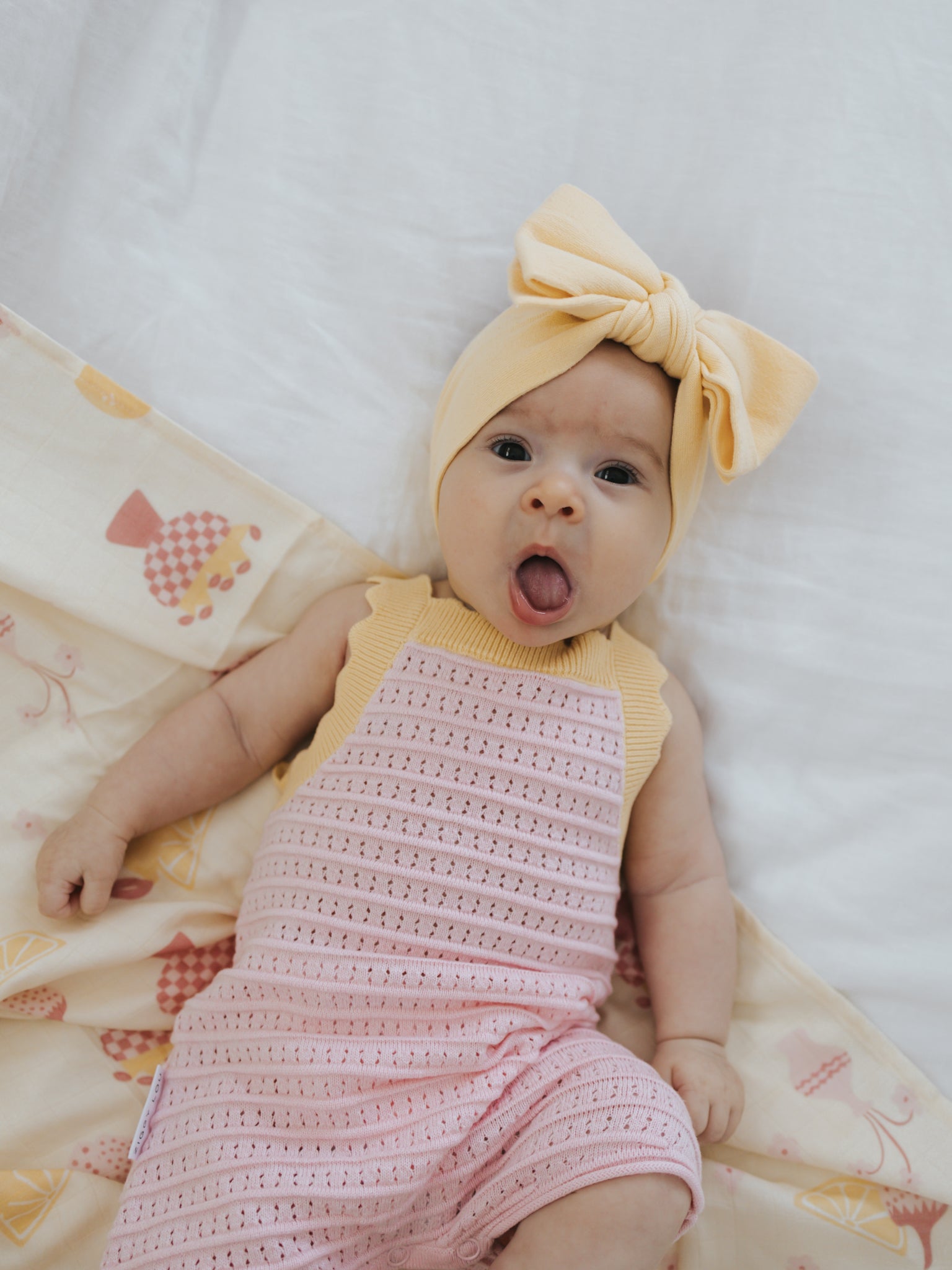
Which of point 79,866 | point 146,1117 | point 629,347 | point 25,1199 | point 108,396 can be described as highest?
point 629,347

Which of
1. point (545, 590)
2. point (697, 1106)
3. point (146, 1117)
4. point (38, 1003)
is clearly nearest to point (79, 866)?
point (38, 1003)

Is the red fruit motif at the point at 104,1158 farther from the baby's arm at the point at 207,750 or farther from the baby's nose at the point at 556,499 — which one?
the baby's nose at the point at 556,499

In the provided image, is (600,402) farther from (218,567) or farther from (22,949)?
(22,949)

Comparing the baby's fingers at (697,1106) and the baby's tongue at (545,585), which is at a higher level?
the baby's tongue at (545,585)

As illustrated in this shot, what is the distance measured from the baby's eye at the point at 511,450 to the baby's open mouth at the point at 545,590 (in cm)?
11

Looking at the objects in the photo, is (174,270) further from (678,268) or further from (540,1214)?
(540,1214)

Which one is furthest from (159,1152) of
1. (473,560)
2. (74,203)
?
(74,203)

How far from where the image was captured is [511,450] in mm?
996

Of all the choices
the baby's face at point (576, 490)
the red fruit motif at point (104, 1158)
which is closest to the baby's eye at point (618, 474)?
the baby's face at point (576, 490)

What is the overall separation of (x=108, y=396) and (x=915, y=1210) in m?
1.24

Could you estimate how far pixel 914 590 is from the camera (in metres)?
1.14

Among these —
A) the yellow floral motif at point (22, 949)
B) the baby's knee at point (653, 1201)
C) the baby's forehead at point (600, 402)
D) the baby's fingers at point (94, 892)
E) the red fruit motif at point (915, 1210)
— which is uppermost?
the baby's forehead at point (600, 402)

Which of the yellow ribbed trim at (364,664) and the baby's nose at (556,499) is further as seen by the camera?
the yellow ribbed trim at (364,664)

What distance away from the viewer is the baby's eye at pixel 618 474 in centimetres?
99
